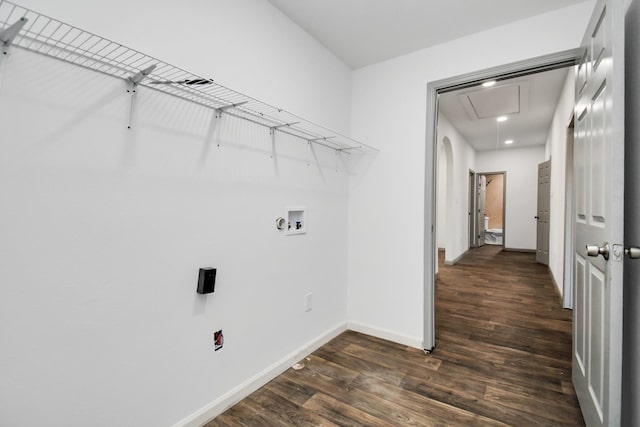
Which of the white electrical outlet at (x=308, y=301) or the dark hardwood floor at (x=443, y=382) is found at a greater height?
the white electrical outlet at (x=308, y=301)

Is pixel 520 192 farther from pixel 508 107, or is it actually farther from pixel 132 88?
pixel 132 88

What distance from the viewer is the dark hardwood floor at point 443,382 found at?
1659 millimetres

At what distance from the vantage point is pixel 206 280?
1.56 meters

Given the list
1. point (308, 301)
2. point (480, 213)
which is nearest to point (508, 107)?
point (308, 301)

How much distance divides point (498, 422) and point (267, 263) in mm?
1546

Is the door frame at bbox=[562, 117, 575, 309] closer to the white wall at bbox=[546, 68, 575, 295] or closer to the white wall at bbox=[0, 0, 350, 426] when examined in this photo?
the white wall at bbox=[546, 68, 575, 295]

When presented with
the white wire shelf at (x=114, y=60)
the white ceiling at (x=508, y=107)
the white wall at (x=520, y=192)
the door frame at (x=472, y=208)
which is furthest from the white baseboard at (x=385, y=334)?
the white wall at (x=520, y=192)

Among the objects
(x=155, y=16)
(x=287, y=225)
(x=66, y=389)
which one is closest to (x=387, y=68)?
(x=287, y=225)

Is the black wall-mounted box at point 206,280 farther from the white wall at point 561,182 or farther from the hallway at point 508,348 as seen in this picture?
the white wall at point 561,182

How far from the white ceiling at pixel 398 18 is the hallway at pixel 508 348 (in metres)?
2.42

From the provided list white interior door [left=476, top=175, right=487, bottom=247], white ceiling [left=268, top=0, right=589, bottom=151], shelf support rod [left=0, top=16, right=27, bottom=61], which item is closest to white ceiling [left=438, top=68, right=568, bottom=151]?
white ceiling [left=268, top=0, right=589, bottom=151]

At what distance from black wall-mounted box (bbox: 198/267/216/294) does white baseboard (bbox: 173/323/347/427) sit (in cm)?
63

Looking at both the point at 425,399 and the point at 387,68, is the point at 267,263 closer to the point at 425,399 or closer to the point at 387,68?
the point at 425,399

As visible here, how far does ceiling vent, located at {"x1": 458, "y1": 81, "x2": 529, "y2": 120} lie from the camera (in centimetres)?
393
